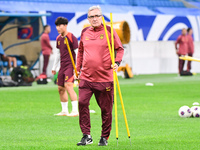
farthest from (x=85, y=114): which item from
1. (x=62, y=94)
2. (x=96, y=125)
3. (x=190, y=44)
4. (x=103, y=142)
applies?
(x=190, y=44)

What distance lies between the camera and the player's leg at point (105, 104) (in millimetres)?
8984

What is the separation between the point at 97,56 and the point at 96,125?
3153 mm

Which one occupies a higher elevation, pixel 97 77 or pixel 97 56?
pixel 97 56

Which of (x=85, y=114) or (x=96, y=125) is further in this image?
(x=96, y=125)

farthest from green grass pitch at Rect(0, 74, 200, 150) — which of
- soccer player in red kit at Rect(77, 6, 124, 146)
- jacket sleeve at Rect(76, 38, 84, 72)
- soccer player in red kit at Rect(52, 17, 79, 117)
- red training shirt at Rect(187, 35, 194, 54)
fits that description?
red training shirt at Rect(187, 35, 194, 54)

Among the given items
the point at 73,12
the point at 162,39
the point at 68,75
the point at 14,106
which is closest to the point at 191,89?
the point at 14,106

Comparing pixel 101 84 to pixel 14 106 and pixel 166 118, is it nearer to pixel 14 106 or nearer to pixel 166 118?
pixel 166 118

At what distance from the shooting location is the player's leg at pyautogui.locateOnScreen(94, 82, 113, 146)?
8.98 m

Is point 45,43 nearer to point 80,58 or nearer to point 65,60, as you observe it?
point 65,60

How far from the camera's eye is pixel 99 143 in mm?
8984

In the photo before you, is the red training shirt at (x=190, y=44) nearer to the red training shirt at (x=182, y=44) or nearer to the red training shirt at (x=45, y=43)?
the red training shirt at (x=182, y=44)

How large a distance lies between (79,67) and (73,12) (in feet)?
76.7

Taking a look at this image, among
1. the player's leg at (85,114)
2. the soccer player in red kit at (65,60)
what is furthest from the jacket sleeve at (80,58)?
the soccer player in red kit at (65,60)

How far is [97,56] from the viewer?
895cm
